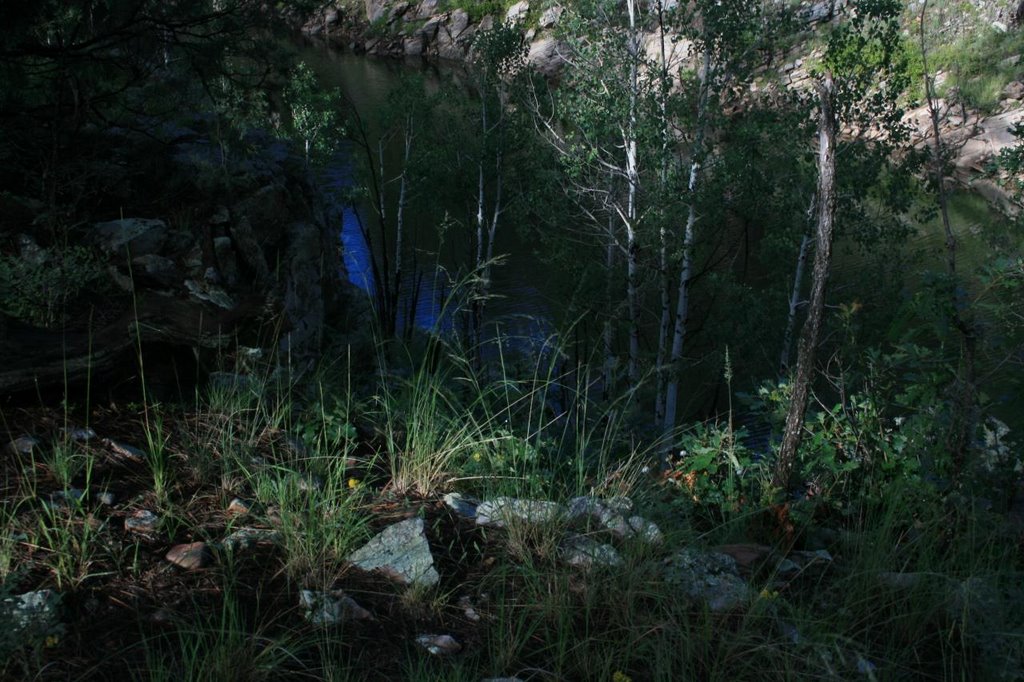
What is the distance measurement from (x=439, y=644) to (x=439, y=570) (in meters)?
0.36

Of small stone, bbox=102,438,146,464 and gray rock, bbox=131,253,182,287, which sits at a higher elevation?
gray rock, bbox=131,253,182,287

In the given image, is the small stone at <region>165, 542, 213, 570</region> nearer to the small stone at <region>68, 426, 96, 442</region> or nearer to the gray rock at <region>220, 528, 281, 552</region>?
the gray rock at <region>220, 528, 281, 552</region>

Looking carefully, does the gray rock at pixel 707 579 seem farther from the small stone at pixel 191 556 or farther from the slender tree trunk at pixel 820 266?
the small stone at pixel 191 556

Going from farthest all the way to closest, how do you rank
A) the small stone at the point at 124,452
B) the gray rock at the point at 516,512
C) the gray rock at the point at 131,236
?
1. the gray rock at the point at 131,236
2. the small stone at the point at 124,452
3. the gray rock at the point at 516,512

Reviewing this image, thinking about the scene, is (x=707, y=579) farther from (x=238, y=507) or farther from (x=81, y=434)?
(x=81, y=434)

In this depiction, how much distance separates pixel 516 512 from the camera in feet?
9.61

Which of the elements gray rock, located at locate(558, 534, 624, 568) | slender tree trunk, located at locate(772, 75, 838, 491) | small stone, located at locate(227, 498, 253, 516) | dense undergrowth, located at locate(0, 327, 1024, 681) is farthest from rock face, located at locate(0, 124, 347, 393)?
slender tree trunk, located at locate(772, 75, 838, 491)

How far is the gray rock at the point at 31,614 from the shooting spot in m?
2.10

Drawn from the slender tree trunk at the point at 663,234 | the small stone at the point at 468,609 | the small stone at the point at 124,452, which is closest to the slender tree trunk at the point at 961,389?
the small stone at the point at 468,609

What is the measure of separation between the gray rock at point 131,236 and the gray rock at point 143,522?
10.4ft

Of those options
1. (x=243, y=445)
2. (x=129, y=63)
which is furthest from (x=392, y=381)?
(x=129, y=63)

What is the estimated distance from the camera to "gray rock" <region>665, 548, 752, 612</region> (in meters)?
2.57

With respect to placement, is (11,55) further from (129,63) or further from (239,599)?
(239,599)

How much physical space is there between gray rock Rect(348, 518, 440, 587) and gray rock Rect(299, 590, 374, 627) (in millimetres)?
176
